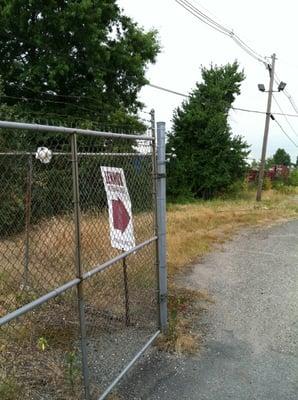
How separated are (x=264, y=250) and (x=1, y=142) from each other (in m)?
6.58

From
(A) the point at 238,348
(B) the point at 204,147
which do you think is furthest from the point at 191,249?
(B) the point at 204,147

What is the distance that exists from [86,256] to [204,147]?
18.7 meters

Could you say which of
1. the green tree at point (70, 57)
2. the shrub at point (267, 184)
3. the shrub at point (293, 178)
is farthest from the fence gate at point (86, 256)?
the shrub at point (293, 178)

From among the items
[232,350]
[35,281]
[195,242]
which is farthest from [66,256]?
[195,242]

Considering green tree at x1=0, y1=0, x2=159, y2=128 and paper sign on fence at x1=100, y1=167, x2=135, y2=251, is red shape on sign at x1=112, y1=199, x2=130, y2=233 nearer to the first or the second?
paper sign on fence at x1=100, y1=167, x2=135, y2=251

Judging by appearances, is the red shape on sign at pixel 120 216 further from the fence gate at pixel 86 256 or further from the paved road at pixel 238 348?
the paved road at pixel 238 348

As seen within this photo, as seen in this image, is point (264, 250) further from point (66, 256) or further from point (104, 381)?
point (104, 381)

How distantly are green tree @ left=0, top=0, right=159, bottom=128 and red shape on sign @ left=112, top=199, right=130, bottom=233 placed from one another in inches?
471

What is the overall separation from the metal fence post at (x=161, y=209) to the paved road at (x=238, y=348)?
19.8 inches

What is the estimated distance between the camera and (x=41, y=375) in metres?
3.52

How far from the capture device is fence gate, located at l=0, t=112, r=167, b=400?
10.9ft

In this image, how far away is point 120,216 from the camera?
150 inches

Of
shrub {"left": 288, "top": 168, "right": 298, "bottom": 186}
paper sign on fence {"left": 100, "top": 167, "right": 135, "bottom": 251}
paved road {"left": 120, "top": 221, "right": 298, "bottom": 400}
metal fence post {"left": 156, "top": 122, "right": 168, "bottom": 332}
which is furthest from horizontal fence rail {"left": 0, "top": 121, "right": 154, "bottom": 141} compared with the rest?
shrub {"left": 288, "top": 168, "right": 298, "bottom": 186}

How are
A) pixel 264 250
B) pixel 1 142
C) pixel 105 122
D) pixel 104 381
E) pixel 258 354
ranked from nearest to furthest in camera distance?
pixel 104 381
pixel 1 142
pixel 258 354
pixel 264 250
pixel 105 122
